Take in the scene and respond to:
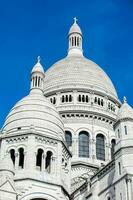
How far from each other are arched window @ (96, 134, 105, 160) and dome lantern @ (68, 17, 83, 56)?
49.6 feet

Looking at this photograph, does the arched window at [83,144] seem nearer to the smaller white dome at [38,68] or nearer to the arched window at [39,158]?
the smaller white dome at [38,68]

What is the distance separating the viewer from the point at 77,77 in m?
56.1

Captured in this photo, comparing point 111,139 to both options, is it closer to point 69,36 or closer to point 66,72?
point 66,72

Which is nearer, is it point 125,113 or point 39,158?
point 125,113

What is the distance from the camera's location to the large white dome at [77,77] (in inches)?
2181

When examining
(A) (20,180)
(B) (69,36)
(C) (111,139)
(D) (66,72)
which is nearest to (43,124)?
(A) (20,180)

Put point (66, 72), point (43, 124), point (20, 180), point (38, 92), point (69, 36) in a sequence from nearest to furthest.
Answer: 1. point (20, 180)
2. point (43, 124)
3. point (38, 92)
4. point (66, 72)
5. point (69, 36)

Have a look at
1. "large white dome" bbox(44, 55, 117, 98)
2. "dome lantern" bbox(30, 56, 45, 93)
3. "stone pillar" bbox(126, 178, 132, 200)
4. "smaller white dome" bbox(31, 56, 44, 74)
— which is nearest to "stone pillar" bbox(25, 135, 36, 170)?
"dome lantern" bbox(30, 56, 45, 93)

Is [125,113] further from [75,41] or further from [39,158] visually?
[75,41]

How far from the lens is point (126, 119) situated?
1380 inches

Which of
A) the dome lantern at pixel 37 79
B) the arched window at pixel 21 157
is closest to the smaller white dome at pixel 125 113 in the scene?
the arched window at pixel 21 157

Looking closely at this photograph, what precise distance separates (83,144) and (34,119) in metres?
10.8

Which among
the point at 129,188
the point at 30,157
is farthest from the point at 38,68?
the point at 129,188

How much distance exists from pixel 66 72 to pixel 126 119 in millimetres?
23117
